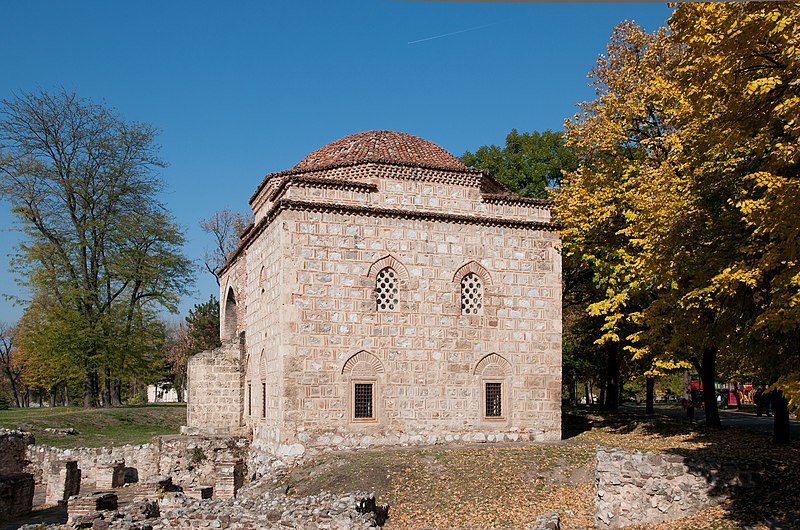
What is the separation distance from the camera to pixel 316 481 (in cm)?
1465

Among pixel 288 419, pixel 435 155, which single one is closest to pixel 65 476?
pixel 288 419

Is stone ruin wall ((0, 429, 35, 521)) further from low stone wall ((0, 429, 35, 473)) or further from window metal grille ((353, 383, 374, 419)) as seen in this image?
window metal grille ((353, 383, 374, 419))

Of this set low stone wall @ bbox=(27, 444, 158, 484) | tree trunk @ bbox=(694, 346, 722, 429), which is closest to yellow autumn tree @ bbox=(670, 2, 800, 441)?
tree trunk @ bbox=(694, 346, 722, 429)

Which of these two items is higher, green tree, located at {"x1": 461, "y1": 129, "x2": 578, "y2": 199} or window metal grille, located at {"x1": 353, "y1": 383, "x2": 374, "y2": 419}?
green tree, located at {"x1": 461, "y1": 129, "x2": 578, "y2": 199}

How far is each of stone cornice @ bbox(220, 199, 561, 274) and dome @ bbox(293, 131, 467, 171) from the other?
1.42 meters

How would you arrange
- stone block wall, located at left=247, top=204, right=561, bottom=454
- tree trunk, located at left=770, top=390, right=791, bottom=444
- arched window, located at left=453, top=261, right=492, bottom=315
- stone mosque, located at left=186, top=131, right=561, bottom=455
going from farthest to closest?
1. arched window, located at left=453, top=261, right=492, bottom=315
2. stone mosque, located at left=186, top=131, right=561, bottom=455
3. stone block wall, located at left=247, top=204, right=561, bottom=454
4. tree trunk, located at left=770, top=390, right=791, bottom=444

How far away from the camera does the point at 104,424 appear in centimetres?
2912

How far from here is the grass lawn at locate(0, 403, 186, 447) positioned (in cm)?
2577

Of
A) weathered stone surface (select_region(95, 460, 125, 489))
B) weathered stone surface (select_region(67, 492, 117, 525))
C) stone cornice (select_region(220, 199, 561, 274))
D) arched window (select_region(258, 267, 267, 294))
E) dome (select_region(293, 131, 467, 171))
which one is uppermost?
dome (select_region(293, 131, 467, 171))

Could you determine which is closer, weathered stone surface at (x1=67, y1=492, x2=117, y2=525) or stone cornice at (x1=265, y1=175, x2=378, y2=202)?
weathered stone surface at (x1=67, y1=492, x2=117, y2=525)

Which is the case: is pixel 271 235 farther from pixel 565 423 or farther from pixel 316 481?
pixel 565 423

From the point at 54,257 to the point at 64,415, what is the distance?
25.7ft

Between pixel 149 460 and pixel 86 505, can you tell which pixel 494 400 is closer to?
pixel 86 505

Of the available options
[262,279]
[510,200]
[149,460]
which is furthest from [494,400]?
[149,460]
